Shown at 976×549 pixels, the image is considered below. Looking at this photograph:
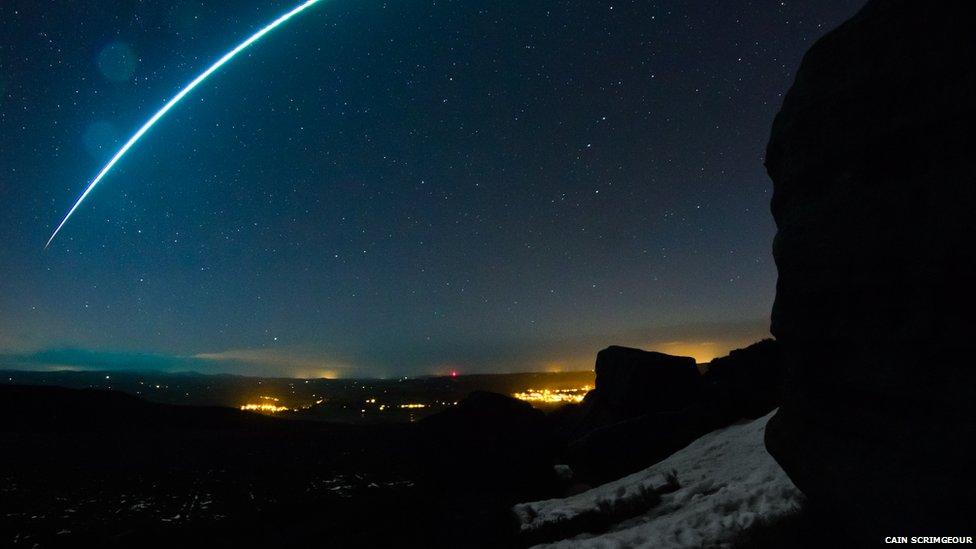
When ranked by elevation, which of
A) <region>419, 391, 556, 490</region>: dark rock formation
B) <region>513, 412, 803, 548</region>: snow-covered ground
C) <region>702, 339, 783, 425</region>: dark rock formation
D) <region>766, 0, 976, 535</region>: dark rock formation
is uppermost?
<region>766, 0, 976, 535</region>: dark rock formation

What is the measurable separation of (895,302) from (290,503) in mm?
18177

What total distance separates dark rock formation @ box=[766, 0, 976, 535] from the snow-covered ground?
1.30 metres

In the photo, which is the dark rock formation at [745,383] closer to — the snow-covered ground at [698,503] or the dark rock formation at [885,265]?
the snow-covered ground at [698,503]

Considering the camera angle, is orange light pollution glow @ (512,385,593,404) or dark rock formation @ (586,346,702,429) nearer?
dark rock formation @ (586,346,702,429)

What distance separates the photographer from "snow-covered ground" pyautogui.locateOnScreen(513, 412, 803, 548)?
7648mm

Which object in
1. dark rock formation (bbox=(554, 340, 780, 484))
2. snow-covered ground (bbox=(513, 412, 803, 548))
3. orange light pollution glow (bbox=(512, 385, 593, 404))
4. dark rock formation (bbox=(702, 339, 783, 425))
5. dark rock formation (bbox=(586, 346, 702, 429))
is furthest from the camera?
orange light pollution glow (bbox=(512, 385, 593, 404))

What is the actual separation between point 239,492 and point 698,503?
57.1 ft

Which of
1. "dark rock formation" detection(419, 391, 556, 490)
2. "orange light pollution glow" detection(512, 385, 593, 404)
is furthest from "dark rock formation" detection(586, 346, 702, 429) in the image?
"orange light pollution glow" detection(512, 385, 593, 404)

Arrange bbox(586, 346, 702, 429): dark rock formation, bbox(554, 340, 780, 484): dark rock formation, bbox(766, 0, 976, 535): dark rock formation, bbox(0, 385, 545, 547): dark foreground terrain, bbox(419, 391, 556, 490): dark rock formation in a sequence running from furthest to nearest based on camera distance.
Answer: bbox(586, 346, 702, 429): dark rock formation, bbox(419, 391, 556, 490): dark rock formation, bbox(554, 340, 780, 484): dark rock formation, bbox(0, 385, 545, 547): dark foreground terrain, bbox(766, 0, 976, 535): dark rock formation

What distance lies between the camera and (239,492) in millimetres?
18656

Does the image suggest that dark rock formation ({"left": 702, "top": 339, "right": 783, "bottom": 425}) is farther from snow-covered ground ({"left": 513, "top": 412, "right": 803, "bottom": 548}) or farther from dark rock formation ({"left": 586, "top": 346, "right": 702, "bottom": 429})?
snow-covered ground ({"left": 513, "top": 412, "right": 803, "bottom": 548})

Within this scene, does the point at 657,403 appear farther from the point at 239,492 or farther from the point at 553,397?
the point at 553,397

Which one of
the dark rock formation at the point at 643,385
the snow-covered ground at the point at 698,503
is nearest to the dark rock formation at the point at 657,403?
the dark rock formation at the point at 643,385

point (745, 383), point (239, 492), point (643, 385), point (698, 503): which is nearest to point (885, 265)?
point (698, 503)
